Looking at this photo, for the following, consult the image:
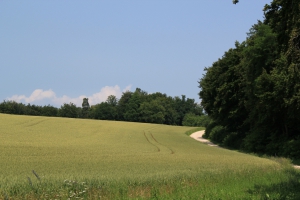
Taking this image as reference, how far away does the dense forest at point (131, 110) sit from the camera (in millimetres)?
109625

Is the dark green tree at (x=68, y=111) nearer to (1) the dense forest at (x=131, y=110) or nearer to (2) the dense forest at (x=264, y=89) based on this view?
A: (1) the dense forest at (x=131, y=110)

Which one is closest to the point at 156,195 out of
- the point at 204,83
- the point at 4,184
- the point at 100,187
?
the point at 100,187

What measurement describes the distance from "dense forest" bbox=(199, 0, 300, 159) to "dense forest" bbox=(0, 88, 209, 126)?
6829cm

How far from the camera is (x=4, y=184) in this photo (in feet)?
33.5

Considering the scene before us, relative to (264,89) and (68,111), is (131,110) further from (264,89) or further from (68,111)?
(264,89)

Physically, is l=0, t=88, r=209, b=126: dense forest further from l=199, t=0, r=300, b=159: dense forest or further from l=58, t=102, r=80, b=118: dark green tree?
l=199, t=0, r=300, b=159: dense forest

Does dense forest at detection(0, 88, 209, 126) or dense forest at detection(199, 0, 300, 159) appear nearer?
dense forest at detection(199, 0, 300, 159)

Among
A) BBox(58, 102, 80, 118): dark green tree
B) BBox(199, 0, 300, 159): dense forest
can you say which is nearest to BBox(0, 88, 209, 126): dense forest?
BBox(58, 102, 80, 118): dark green tree

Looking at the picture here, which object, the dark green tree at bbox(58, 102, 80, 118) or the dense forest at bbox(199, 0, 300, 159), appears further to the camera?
the dark green tree at bbox(58, 102, 80, 118)

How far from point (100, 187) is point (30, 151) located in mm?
11571

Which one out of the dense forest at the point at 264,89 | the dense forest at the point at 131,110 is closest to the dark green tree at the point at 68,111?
the dense forest at the point at 131,110

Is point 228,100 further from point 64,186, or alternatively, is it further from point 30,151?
point 64,186

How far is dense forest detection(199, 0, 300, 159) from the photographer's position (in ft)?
53.2

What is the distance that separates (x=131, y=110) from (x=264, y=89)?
4312 inches
